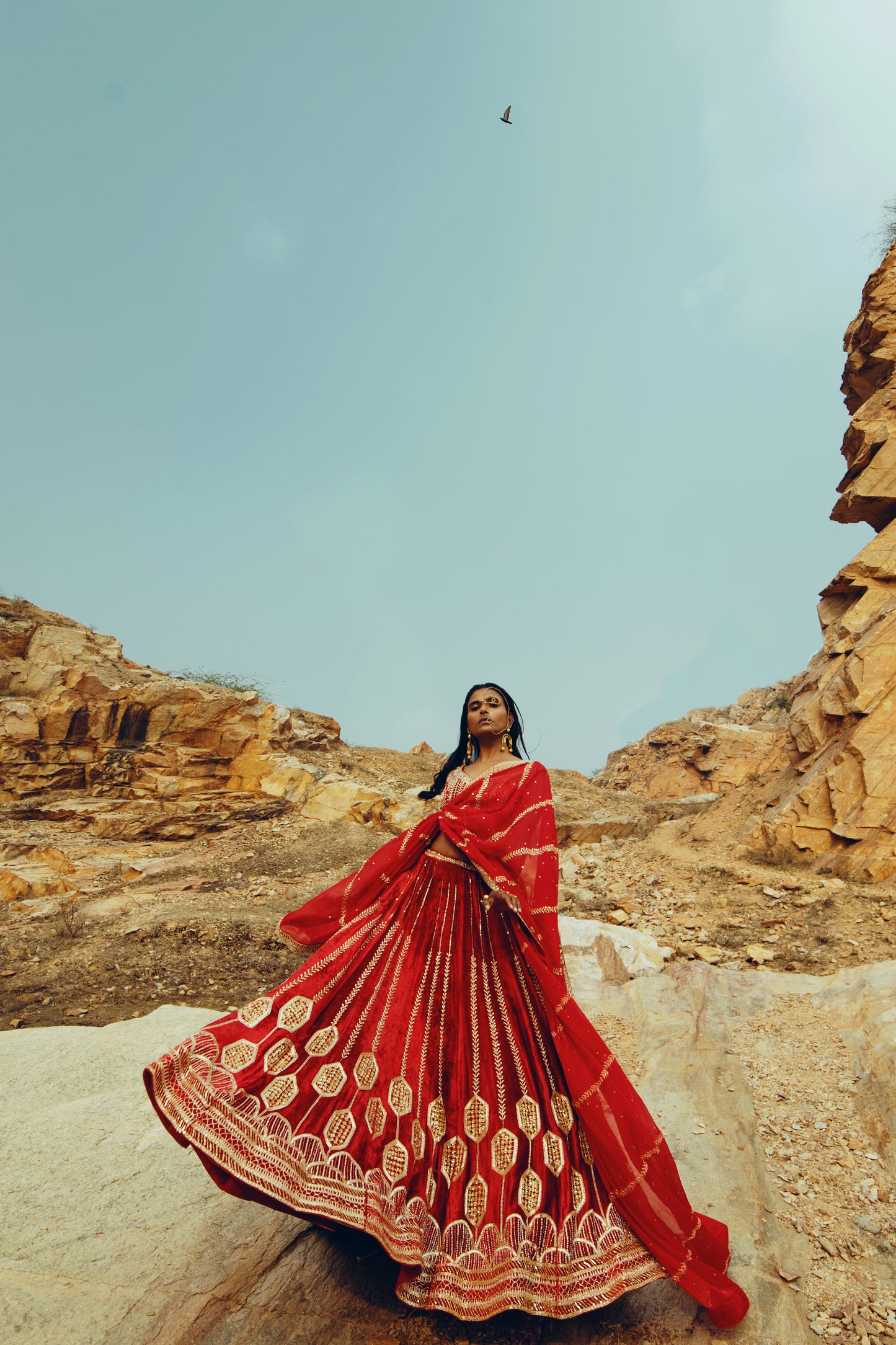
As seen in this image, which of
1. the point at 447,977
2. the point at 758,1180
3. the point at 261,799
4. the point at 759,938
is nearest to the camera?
the point at 447,977

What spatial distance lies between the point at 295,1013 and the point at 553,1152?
0.98m

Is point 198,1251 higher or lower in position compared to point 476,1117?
lower

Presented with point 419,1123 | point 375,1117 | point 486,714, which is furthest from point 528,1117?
point 486,714

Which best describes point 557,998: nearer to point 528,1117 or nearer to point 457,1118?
point 528,1117

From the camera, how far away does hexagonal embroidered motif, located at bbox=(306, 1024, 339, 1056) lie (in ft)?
6.84

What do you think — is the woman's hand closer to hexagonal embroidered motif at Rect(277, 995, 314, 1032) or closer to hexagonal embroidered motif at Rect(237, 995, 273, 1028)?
hexagonal embroidered motif at Rect(277, 995, 314, 1032)

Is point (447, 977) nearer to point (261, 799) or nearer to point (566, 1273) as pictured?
point (566, 1273)

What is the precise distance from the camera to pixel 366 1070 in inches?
82.2

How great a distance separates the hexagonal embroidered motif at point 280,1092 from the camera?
1938mm

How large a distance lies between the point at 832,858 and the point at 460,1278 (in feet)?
24.6

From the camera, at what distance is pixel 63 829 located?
992cm

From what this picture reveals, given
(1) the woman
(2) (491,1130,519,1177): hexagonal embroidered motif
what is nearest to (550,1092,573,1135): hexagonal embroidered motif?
(1) the woman

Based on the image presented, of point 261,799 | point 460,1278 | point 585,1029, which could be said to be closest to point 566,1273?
point 460,1278

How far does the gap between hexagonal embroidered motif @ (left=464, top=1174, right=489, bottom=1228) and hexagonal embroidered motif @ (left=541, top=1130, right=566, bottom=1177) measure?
0.72 feet
